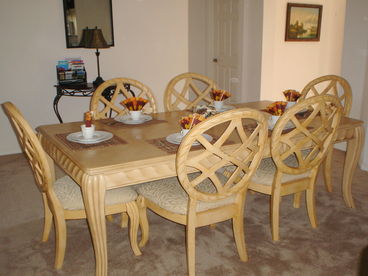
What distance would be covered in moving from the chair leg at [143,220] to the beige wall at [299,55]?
348 cm

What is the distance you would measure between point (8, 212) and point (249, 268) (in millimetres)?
1747

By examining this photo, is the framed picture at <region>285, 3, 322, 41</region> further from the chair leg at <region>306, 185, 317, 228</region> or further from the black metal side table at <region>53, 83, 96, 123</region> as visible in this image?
the chair leg at <region>306, 185, 317, 228</region>

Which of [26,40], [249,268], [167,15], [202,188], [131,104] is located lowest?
[249,268]

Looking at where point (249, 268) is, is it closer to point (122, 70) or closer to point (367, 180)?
point (367, 180)

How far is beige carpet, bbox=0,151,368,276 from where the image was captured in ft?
6.63

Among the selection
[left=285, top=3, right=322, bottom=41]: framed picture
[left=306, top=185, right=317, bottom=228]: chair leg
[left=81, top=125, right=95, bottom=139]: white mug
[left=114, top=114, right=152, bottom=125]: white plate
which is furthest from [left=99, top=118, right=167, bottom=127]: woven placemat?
[left=285, top=3, right=322, bottom=41]: framed picture

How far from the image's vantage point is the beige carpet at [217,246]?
6.63ft

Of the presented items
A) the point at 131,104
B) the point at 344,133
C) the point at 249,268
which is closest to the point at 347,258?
the point at 249,268

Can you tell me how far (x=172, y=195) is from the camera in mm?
1913

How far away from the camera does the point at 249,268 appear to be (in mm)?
2016

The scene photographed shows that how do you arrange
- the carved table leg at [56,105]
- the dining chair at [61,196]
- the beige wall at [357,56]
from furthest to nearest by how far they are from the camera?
the carved table leg at [56,105] < the beige wall at [357,56] < the dining chair at [61,196]

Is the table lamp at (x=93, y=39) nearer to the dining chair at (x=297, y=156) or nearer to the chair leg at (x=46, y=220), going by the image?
the chair leg at (x=46, y=220)

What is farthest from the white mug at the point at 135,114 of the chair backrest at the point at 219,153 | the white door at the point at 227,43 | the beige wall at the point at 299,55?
the white door at the point at 227,43

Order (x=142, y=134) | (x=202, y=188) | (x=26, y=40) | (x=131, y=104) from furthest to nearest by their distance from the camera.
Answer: (x=26, y=40) < (x=131, y=104) < (x=142, y=134) < (x=202, y=188)
